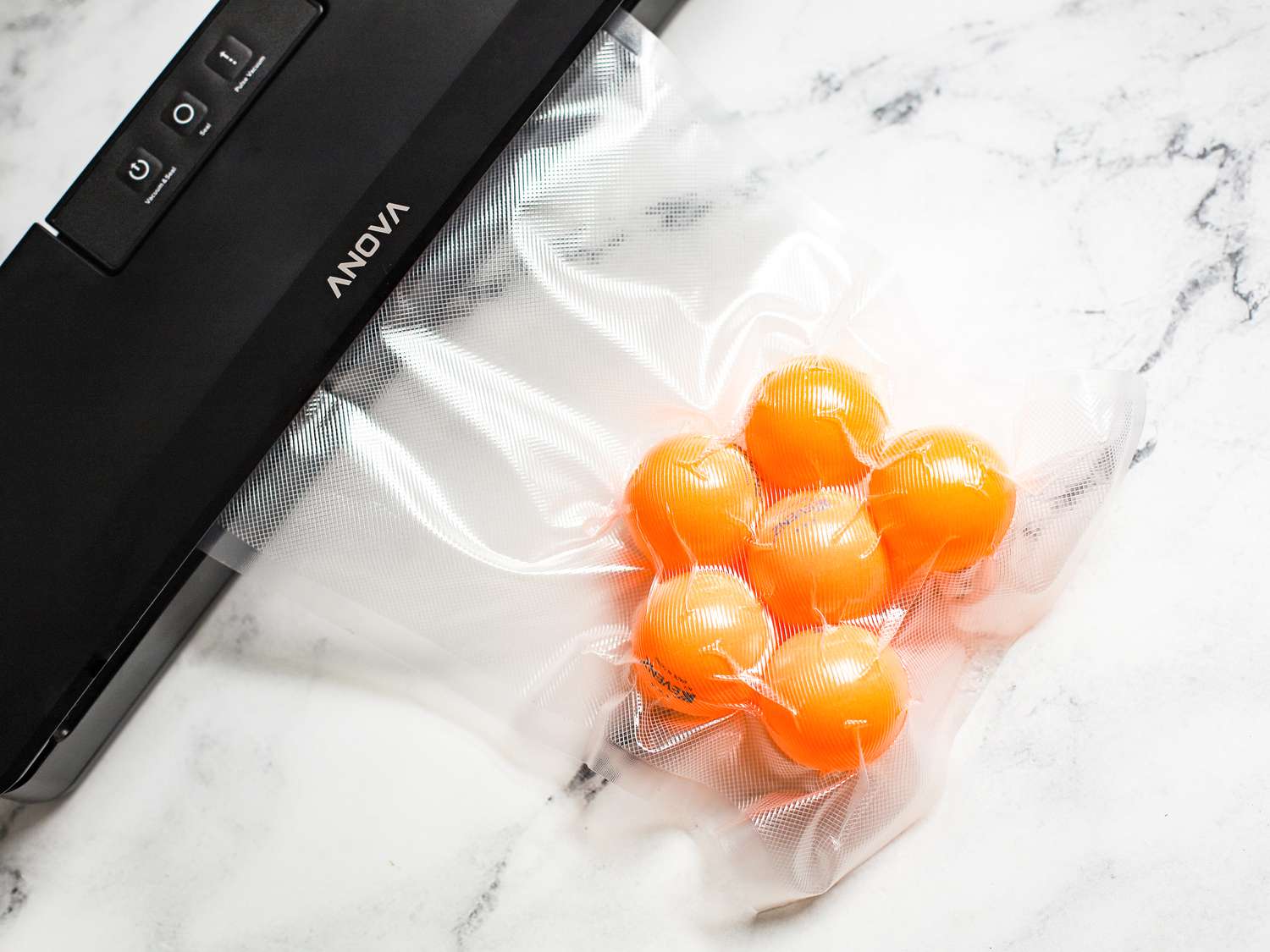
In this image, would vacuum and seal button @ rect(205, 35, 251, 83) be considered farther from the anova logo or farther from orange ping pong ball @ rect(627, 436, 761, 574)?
orange ping pong ball @ rect(627, 436, 761, 574)

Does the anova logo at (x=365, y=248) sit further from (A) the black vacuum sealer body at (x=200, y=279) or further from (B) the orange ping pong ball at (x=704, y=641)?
(B) the orange ping pong ball at (x=704, y=641)

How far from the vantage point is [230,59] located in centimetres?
63

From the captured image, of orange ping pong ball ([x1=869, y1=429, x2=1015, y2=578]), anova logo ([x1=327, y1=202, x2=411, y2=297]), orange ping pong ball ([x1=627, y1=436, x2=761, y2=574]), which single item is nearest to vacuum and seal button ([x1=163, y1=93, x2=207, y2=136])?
anova logo ([x1=327, y1=202, x2=411, y2=297])

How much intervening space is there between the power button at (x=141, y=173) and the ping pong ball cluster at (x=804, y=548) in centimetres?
32

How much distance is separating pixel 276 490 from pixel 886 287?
394 mm

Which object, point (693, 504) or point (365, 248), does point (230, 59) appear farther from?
point (693, 504)

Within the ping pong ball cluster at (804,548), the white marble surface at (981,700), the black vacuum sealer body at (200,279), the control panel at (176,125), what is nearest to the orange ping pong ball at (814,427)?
the ping pong ball cluster at (804,548)

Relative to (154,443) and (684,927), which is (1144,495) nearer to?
(684,927)

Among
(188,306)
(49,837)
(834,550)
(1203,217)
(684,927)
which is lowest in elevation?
(49,837)

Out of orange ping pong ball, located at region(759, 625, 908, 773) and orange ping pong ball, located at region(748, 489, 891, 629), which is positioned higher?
orange ping pong ball, located at region(748, 489, 891, 629)

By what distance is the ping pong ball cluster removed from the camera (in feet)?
1.91

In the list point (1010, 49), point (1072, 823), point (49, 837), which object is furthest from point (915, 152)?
point (49, 837)

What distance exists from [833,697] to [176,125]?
19.2 inches

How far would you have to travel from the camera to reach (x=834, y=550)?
587 mm
